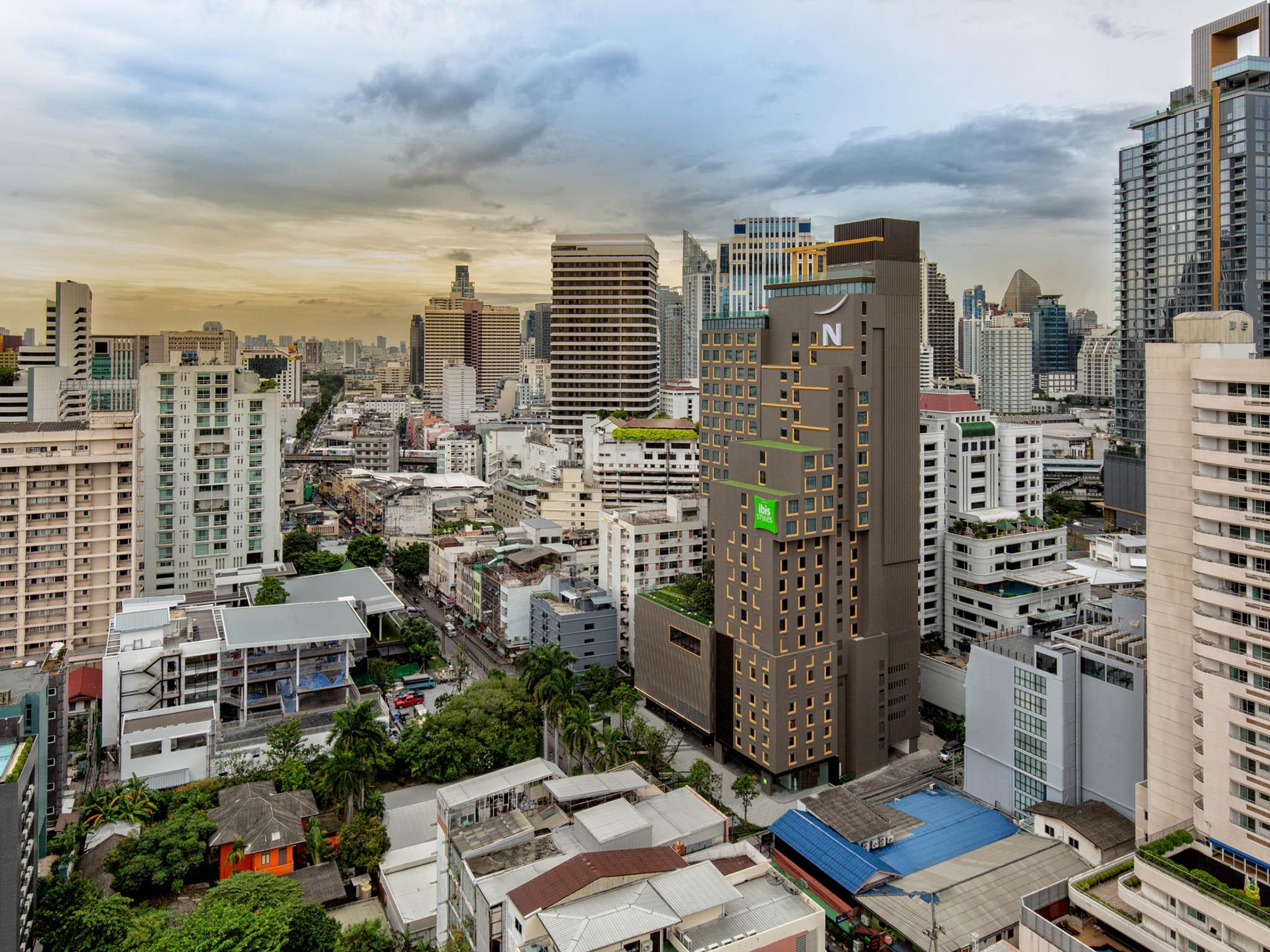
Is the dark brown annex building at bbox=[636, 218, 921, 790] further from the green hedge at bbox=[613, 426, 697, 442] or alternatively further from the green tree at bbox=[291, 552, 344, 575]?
the green tree at bbox=[291, 552, 344, 575]

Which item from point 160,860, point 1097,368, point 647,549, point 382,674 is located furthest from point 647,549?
point 1097,368

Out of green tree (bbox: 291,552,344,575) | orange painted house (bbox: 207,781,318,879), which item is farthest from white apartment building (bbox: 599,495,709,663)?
green tree (bbox: 291,552,344,575)

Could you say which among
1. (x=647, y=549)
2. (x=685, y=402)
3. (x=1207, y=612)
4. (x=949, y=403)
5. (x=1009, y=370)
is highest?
(x=1009, y=370)

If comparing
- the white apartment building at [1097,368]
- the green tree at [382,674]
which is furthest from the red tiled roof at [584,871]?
the white apartment building at [1097,368]

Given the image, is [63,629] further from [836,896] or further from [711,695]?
[836,896]

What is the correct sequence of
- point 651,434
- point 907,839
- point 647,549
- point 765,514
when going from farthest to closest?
point 651,434 < point 647,549 < point 765,514 < point 907,839

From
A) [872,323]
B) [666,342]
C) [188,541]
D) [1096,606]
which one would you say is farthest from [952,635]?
[666,342]

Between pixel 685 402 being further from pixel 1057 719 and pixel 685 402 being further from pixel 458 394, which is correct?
pixel 458 394
